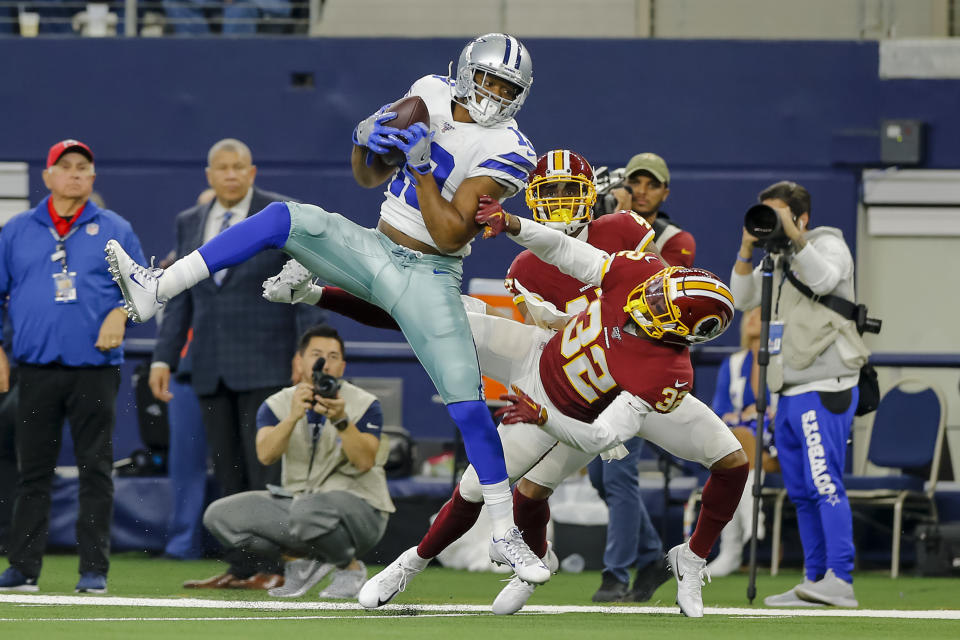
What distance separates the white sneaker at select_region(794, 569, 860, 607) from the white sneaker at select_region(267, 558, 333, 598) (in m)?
2.25

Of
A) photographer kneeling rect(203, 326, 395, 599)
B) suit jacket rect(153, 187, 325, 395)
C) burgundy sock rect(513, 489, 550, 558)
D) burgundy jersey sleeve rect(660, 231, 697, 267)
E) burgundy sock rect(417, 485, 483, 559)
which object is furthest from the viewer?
suit jacket rect(153, 187, 325, 395)

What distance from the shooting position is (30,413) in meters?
7.50

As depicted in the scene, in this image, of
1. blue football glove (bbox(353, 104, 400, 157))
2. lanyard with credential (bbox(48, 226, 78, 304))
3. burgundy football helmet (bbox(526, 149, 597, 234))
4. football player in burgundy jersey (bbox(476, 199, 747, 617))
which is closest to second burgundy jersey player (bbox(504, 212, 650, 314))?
burgundy football helmet (bbox(526, 149, 597, 234))

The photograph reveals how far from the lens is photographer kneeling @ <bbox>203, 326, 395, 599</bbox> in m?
7.36

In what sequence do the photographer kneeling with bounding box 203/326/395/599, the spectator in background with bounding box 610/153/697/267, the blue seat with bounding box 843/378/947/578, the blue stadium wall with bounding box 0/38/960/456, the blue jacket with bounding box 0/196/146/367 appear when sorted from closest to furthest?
the photographer kneeling with bounding box 203/326/395/599, the blue jacket with bounding box 0/196/146/367, the spectator in background with bounding box 610/153/697/267, the blue seat with bounding box 843/378/947/578, the blue stadium wall with bounding box 0/38/960/456

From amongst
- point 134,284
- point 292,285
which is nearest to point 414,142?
point 292,285

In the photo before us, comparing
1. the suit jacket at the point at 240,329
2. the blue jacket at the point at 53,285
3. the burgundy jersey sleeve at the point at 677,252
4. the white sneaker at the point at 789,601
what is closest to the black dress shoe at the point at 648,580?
the white sneaker at the point at 789,601

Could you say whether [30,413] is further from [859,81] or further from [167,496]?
[859,81]

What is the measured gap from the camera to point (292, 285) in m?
6.23

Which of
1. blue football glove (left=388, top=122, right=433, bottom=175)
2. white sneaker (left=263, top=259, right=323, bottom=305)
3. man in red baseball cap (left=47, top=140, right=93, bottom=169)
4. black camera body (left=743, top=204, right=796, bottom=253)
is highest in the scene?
man in red baseball cap (left=47, top=140, right=93, bottom=169)

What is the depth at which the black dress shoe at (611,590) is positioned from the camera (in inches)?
294

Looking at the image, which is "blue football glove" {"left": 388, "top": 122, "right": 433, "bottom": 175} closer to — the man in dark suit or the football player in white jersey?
the football player in white jersey

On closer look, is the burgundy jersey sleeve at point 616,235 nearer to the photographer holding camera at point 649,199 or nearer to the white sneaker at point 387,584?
the photographer holding camera at point 649,199

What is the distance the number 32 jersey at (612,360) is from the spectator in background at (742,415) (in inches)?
102
